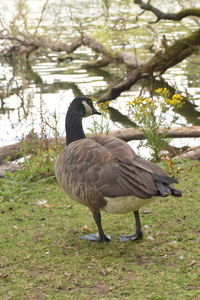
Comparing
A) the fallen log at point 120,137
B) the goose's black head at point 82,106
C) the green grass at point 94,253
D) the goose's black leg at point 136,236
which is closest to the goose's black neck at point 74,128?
the goose's black head at point 82,106

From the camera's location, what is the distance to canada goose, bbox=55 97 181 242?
16.8 feet

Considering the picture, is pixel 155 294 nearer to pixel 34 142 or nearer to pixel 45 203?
pixel 45 203

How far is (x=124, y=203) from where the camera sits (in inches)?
206

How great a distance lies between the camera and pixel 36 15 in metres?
28.0

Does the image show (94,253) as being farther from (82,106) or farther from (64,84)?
(64,84)

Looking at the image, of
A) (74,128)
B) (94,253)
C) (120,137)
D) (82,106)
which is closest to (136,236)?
(94,253)

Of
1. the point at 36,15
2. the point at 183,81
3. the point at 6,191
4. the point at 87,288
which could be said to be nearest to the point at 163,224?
the point at 87,288

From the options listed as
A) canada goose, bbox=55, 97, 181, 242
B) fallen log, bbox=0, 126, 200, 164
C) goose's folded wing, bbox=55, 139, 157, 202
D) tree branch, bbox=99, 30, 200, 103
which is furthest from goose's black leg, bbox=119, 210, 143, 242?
tree branch, bbox=99, 30, 200, 103

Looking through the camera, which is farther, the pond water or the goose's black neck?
the pond water

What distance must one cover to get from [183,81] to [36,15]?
1303 cm

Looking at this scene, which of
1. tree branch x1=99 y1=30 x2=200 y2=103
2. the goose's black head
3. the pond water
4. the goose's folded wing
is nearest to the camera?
the goose's folded wing

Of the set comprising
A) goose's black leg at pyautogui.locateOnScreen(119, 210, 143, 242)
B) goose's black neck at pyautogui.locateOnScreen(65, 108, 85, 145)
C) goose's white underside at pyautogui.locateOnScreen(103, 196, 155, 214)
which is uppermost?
goose's black neck at pyautogui.locateOnScreen(65, 108, 85, 145)

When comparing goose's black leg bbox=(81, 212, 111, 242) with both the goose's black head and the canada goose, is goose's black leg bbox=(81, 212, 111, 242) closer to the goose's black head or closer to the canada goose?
the canada goose

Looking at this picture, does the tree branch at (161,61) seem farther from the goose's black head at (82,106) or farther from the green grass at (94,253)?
the goose's black head at (82,106)
